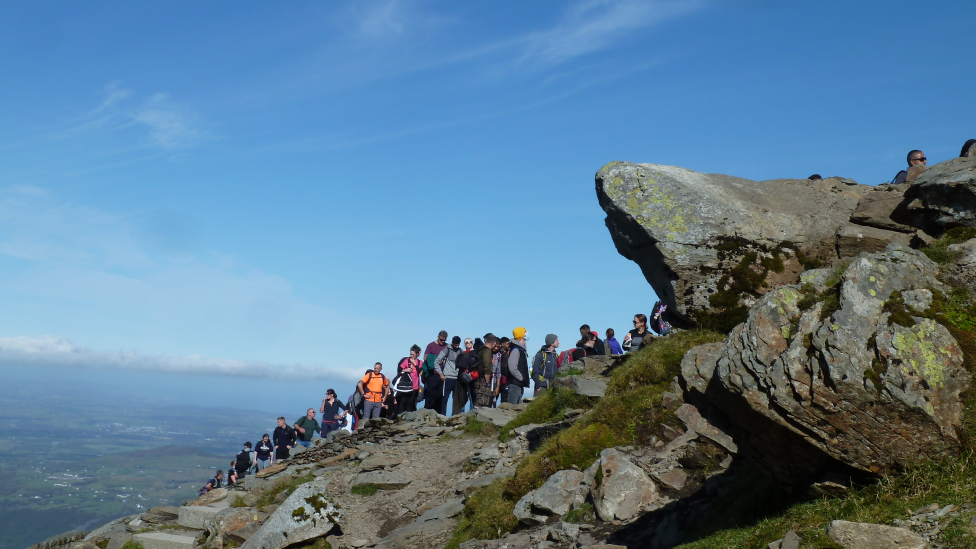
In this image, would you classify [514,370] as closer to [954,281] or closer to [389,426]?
[389,426]

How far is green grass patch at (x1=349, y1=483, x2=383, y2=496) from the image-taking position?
18938 millimetres

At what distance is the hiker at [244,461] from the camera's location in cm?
3055

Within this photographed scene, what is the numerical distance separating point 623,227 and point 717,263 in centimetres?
213

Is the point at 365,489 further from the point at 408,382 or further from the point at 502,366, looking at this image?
the point at 502,366

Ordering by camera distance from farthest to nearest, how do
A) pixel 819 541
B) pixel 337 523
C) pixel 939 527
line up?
pixel 337 523
pixel 819 541
pixel 939 527

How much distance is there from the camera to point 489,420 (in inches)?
865

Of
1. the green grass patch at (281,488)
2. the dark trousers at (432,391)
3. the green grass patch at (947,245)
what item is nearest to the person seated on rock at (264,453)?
the green grass patch at (281,488)

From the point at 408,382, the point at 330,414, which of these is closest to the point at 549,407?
the point at 408,382

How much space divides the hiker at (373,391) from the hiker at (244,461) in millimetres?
7601

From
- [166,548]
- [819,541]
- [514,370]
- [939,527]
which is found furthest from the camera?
[514,370]

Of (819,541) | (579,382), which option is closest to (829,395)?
(819,541)

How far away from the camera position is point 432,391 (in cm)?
2592

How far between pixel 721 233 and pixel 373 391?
1697cm

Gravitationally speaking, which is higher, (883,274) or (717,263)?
(717,263)
